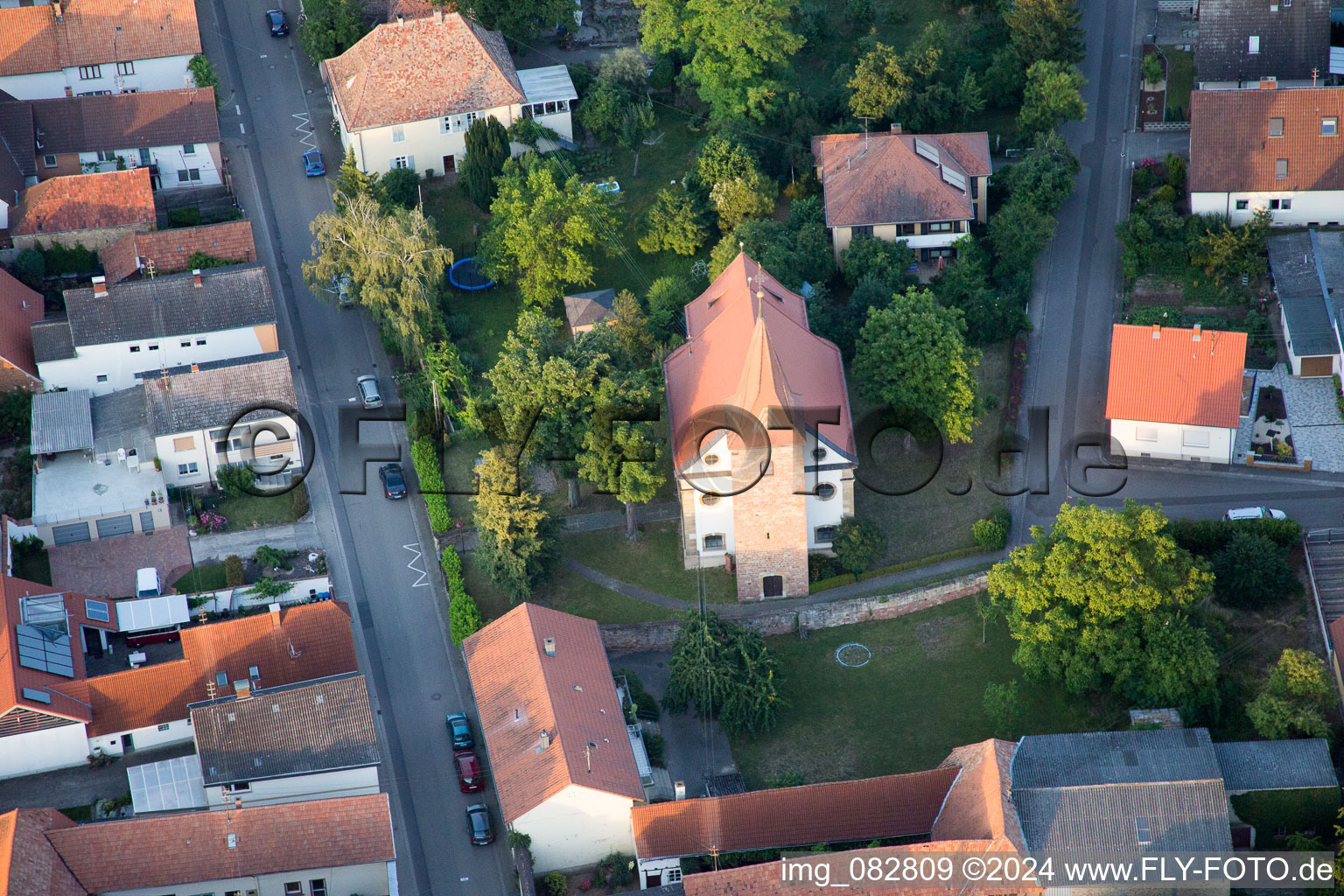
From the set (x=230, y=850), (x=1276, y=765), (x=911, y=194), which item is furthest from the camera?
(x=911, y=194)

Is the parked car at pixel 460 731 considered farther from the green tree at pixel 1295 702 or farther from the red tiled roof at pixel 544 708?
the green tree at pixel 1295 702

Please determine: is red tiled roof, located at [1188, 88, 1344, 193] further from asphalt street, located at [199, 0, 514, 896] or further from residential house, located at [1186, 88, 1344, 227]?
asphalt street, located at [199, 0, 514, 896]

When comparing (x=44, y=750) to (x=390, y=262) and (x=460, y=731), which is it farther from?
(x=390, y=262)

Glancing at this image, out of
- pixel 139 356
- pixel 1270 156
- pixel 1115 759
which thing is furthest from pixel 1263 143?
pixel 139 356

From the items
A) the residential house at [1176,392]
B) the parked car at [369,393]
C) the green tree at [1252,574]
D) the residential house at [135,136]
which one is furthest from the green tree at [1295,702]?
the residential house at [135,136]

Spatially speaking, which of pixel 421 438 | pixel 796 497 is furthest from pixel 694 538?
pixel 421 438

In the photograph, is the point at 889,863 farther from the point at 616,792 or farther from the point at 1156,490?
the point at 1156,490
